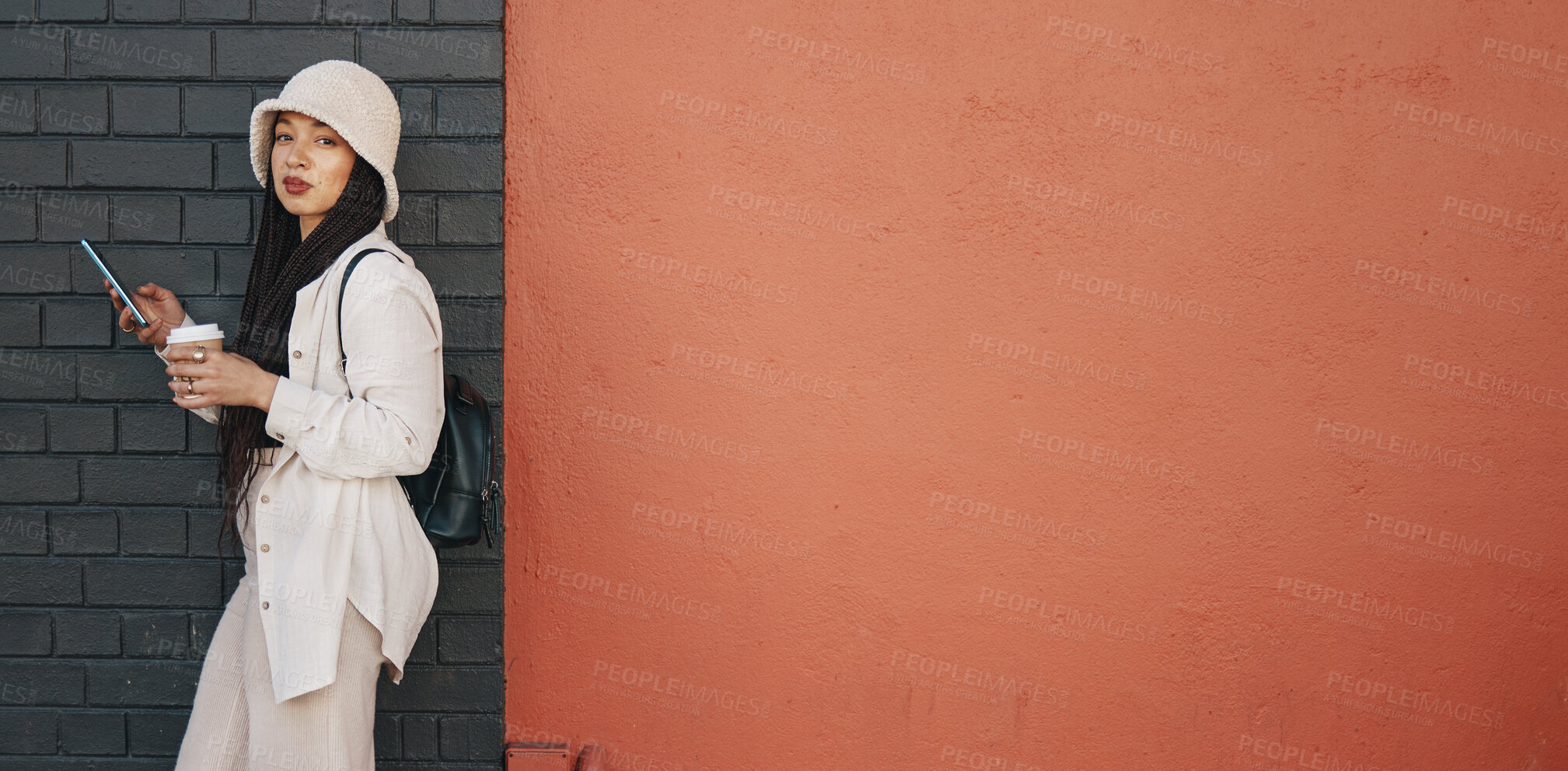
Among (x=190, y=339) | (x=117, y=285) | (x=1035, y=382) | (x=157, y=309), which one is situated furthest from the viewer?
(x=1035, y=382)

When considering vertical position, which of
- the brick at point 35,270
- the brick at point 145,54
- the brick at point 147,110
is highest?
the brick at point 145,54

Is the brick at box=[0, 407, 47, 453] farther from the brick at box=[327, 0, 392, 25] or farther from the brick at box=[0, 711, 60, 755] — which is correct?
the brick at box=[327, 0, 392, 25]

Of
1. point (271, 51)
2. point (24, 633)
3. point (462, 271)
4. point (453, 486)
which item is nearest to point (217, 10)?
point (271, 51)

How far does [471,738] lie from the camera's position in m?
2.91

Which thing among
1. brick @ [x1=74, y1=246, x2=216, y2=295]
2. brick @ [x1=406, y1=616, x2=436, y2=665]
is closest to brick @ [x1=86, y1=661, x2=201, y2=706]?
brick @ [x1=406, y1=616, x2=436, y2=665]

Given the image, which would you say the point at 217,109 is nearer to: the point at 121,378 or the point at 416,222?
the point at 416,222

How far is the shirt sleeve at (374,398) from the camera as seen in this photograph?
209 cm

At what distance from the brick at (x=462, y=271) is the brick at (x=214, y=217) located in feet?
1.45

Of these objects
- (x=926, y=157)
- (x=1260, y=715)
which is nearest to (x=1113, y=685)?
(x=1260, y=715)

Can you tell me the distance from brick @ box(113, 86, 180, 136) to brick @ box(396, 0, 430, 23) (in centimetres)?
63

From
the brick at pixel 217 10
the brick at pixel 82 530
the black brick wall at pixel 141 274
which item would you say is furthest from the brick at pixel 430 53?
the brick at pixel 82 530

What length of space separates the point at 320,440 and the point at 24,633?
4.91 ft

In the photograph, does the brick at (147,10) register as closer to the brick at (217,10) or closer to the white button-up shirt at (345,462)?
the brick at (217,10)

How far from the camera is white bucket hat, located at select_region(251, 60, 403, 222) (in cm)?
224
